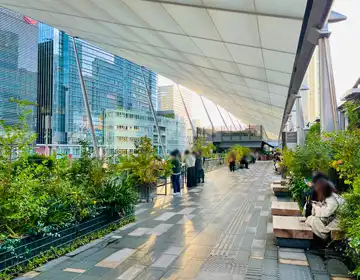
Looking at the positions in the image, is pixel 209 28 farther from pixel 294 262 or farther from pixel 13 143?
pixel 294 262

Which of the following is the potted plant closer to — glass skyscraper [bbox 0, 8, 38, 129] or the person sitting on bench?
glass skyscraper [bbox 0, 8, 38, 129]

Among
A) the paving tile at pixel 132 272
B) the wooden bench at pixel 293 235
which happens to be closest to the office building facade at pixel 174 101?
the wooden bench at pixel 293 235

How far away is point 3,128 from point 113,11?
13.0ft

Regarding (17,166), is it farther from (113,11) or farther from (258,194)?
(258,194)

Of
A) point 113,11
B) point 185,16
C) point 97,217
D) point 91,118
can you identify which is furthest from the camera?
point 91,118

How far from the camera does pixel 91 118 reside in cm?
1128

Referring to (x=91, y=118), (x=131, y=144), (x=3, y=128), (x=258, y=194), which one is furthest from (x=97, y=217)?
(x=91, y=118)

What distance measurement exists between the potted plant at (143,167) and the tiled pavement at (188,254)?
1.68 m

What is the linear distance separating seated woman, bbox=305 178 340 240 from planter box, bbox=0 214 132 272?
10.6 feet

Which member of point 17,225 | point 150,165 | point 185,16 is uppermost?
point 185,16

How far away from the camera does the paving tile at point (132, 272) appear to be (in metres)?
3.09

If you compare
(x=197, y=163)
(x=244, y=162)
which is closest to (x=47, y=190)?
(x=197, y=163)

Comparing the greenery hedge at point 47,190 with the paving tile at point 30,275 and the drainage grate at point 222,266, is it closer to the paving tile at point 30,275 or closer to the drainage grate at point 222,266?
the paving tile at point 30,275

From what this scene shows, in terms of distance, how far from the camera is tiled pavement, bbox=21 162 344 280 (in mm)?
3166
